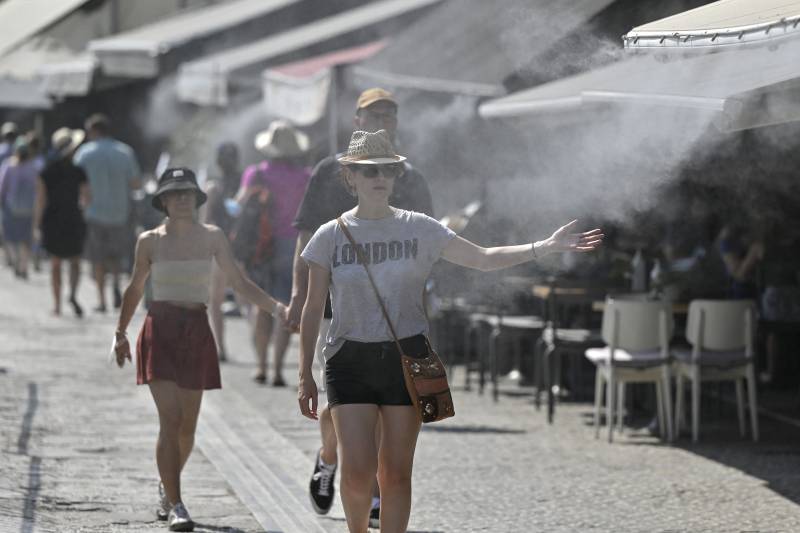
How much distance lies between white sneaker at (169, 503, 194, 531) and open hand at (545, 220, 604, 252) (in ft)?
7.80

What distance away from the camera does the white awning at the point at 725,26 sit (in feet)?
19.9

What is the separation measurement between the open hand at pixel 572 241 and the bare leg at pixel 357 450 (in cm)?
88

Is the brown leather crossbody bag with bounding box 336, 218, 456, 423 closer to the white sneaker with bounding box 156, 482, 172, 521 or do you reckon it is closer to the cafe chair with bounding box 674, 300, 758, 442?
the white sneaker with bounding box 156, 482, 172, 521

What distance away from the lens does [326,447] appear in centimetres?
764

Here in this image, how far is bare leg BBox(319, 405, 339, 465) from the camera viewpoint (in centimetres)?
755

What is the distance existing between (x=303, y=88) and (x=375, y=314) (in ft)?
33.7

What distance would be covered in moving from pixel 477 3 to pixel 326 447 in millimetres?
9339

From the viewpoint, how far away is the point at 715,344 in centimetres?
1026

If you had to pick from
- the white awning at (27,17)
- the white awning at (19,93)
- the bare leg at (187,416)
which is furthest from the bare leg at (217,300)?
the white awning at (19,93)

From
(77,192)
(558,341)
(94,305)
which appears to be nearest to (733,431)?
(558,341)

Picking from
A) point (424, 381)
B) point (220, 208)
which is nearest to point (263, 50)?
point (220, 208)

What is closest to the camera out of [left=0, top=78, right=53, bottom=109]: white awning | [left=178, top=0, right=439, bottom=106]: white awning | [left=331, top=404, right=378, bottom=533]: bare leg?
[left=331, top=404, right=378, bottom=533]: bare leg

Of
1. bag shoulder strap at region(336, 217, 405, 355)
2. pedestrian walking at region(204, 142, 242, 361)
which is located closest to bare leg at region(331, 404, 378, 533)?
bag shoulder strap at region(336, 217, 405, 355)

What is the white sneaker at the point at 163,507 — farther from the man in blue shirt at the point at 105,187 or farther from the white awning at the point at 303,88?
the man in blue shirt at the point at 105,187
